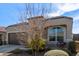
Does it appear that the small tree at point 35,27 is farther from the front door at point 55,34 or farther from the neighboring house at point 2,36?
the neighboring house at point 2,36

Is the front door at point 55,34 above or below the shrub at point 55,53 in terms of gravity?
above

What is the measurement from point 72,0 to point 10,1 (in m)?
1.19

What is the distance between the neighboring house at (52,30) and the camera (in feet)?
8.00

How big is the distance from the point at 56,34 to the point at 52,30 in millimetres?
108

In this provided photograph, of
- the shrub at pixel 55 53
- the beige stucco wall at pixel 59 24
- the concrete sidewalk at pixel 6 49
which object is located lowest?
the shrub at pixel 55 53

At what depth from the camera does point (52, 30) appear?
248 centimetres

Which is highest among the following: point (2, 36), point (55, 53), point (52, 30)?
point (52, 30)

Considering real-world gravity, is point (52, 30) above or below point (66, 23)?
below

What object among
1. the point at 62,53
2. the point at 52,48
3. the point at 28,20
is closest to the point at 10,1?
→ the point at 28,20

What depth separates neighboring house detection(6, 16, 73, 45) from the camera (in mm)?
2439

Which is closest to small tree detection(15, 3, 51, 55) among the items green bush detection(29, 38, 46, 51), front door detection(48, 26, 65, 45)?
green bush detection(29, 38, 46, 51)

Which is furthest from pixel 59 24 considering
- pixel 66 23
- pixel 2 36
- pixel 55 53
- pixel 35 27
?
pixel 2 36

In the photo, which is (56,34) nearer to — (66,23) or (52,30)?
(52,30)

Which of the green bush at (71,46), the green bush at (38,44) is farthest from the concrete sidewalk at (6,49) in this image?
the green bush at (71,46)
